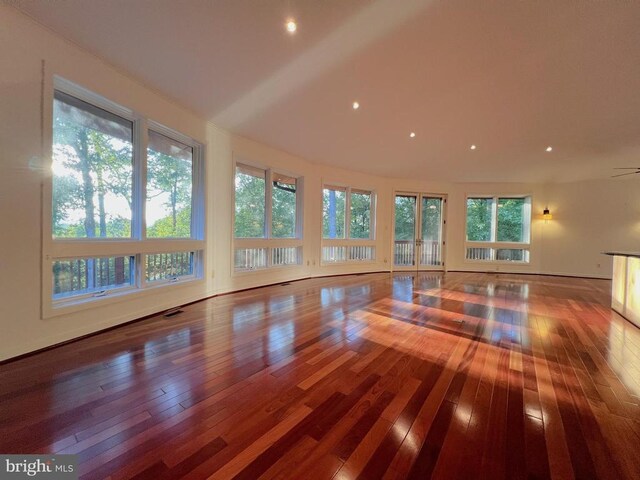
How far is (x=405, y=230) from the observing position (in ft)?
25.8

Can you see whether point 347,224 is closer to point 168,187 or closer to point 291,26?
point 168,187

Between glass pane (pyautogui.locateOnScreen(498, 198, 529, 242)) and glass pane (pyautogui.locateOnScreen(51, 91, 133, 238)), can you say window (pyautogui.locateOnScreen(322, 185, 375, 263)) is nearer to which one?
glass pane (pyautogui.locateOnScreen(498, 198, 529, 242))

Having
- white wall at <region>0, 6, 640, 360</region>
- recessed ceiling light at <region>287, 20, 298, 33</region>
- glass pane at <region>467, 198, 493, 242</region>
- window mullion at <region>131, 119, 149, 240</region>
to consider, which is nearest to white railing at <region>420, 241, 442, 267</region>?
white wall at <region>0, 6, 640, 360</region>

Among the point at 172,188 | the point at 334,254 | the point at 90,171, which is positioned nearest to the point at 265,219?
the point at 172,188

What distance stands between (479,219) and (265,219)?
256 inches

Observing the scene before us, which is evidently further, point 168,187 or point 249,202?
point 249,202

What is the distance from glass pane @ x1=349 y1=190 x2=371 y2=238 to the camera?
23.5 ft

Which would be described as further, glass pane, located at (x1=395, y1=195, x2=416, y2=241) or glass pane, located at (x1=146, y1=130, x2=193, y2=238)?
glass pane, located at (x1=395, y1=195, x2=416, y2=241)

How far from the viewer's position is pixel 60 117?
8.24 ft

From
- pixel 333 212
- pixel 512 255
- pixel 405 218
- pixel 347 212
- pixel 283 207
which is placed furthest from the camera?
pixel 405 218

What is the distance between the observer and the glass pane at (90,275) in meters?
2.52

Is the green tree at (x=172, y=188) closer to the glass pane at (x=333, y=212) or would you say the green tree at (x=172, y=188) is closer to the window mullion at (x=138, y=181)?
the window mullion at (x=138, y=181)

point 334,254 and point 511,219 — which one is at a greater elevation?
point 511,219

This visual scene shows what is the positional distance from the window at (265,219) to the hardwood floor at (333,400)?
78.3 inches
